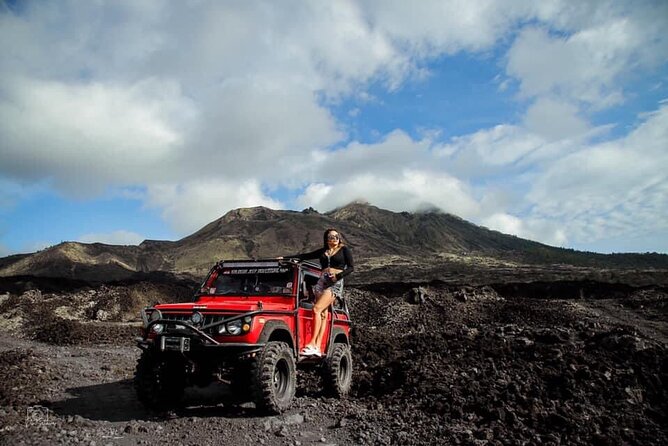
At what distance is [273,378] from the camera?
5914 mm

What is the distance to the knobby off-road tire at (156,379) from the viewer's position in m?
6.12

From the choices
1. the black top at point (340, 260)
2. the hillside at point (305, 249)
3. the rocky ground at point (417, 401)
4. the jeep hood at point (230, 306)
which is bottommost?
the rocky ground at point (417, 401)

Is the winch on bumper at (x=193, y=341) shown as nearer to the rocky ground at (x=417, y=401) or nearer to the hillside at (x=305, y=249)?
the rocky ground at (x=417, y=401)

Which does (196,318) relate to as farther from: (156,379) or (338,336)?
(338,336)

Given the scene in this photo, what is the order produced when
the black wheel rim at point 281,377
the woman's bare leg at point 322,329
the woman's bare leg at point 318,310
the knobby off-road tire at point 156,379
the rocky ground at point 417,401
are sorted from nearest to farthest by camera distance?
the rocky ground at point 417,401
the knobby off-road tire at point 156,379
the black wheel rim at point 281,377
the woman's bare leg at point 318,310
the woman's bare leg at point 322,329

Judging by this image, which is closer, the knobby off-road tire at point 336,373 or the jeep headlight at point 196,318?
the jeep headlight at point 196,318

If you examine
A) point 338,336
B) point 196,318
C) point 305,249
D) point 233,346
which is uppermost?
point 305,249

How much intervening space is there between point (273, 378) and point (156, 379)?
1.51 meters

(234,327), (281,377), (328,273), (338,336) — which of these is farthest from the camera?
(338,336)

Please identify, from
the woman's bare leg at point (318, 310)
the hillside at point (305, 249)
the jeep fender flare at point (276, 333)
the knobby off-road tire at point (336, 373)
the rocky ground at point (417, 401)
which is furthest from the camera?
the hillside at point (305, 249)

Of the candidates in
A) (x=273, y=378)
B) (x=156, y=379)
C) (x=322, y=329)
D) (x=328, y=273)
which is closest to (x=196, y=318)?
(x=156, y=379)

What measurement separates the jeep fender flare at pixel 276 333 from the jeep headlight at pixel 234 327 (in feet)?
0.93

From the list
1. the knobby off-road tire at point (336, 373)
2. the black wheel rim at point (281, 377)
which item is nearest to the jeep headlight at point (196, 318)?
the black wheel rim at point (281, 377)

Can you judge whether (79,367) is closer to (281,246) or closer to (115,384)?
(115,384)
